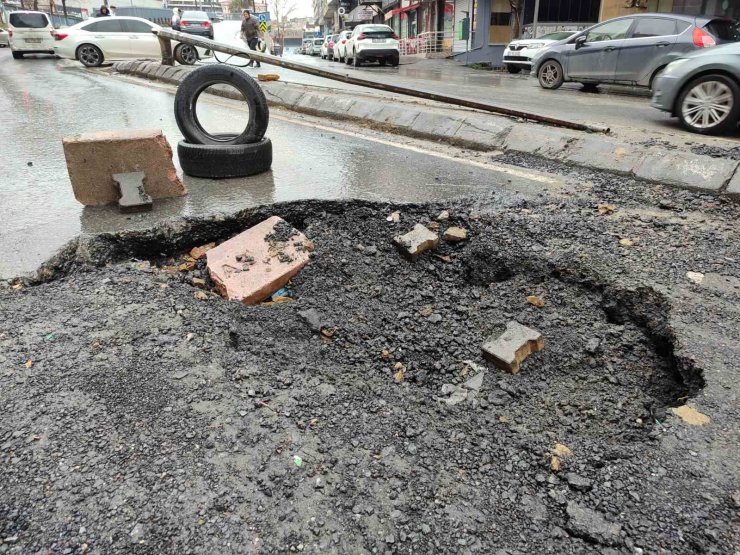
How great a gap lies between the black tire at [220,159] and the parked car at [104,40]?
1520 centimetres

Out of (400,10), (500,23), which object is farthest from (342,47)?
(400,10)

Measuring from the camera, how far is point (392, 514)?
1.81 m

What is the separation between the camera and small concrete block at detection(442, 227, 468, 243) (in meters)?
3.92

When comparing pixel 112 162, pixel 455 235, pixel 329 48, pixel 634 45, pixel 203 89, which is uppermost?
pixel 329 48

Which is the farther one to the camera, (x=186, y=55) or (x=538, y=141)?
(x=186, y=55)

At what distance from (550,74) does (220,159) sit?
11.0 m

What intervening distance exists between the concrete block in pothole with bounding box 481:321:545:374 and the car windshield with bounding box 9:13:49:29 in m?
27.1

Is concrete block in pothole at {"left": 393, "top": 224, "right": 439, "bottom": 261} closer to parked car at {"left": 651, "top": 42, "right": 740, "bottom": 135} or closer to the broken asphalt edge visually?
the broken asphalt edge

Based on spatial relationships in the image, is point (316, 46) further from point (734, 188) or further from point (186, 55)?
point (734, 188)

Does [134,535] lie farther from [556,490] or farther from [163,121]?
[163,121]

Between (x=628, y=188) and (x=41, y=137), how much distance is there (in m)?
7.36

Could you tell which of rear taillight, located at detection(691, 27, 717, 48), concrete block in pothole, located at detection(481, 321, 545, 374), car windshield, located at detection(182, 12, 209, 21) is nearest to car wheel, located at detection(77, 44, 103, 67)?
car windshield, located at detection(182, 12, 209, 21)

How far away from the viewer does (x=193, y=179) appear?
514 centimetres

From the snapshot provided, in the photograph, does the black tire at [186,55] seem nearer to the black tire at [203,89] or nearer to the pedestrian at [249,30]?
the pedestrian at [249,30]
